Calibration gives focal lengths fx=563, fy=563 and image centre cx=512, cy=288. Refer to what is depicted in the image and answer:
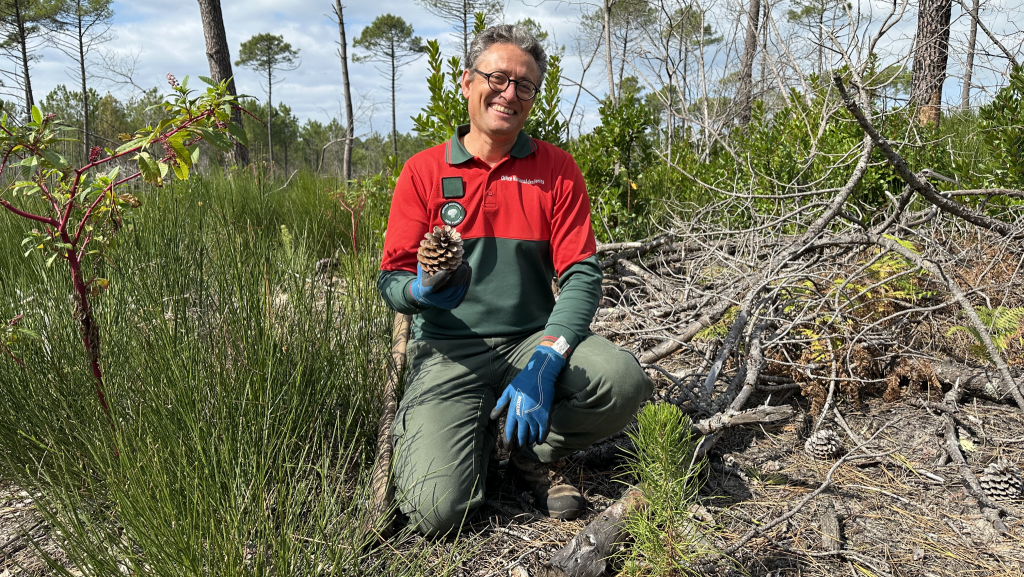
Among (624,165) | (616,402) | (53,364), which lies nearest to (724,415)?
(616,402)

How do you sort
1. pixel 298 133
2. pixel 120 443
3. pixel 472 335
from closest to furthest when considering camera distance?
pixel 120 443 → pixel 472 335 → pixel 298 133

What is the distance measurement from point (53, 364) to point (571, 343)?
1.66 meters

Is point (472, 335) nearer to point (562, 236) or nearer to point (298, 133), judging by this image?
Result: point (562, 236)

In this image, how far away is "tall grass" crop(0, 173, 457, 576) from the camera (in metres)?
1.22

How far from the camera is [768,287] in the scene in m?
2.72

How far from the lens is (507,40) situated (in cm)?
209

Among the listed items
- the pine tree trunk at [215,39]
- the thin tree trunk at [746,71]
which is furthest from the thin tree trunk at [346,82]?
the thin tree trunk at [746,71]

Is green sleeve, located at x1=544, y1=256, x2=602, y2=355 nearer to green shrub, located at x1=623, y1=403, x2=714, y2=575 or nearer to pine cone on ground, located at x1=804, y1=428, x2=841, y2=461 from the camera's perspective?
green shrub, located at x1=623, y1=403, x2=714, y2=575

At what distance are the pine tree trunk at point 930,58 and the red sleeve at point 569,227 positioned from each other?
1629 millimetres

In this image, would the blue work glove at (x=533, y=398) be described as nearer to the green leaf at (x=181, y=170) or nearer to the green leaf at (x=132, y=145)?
the green leaf at (x=181, y=170)

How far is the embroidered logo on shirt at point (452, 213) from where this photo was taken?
208 centimetres

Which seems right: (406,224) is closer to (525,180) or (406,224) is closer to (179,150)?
(525,180)

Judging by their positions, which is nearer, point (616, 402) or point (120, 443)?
point (120, 443)

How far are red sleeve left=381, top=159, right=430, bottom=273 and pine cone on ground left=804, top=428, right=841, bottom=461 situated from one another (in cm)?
172
